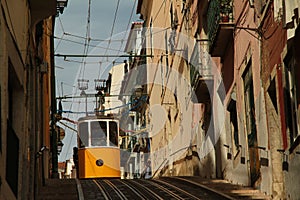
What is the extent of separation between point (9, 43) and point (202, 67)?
13.4 m

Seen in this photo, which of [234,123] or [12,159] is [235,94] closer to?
[234,123]

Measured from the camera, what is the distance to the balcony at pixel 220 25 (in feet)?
65.1

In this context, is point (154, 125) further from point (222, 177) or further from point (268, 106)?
point (268, 106)

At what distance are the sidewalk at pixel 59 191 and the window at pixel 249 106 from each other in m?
4.27

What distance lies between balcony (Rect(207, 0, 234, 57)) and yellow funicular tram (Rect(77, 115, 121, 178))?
10.6 m

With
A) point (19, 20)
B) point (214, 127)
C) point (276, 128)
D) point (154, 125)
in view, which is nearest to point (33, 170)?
point (19, 20)

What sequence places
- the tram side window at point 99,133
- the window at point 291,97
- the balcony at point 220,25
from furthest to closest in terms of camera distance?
the tram side window at point 99,133, the balcony at point 220,25, the window at point 291,97

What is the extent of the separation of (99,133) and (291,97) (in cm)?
1865

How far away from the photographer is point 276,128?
1507 centimetres

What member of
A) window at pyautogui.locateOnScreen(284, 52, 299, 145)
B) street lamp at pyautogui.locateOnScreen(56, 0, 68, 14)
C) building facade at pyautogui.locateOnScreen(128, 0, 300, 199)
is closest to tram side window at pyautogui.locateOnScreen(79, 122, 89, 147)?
building facade at pyautogui.locateOnScreen(128, 0, 300, 199)

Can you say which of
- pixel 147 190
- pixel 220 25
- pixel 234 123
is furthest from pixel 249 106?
pixel 147 190

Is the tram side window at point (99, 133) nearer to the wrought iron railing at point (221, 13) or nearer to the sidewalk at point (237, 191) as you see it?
the wrought iron railing at point (221, 13)

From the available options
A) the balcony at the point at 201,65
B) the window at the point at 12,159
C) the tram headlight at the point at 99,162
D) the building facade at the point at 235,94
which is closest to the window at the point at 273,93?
the building facade at the point at 235,94

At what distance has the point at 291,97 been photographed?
44.2ft
